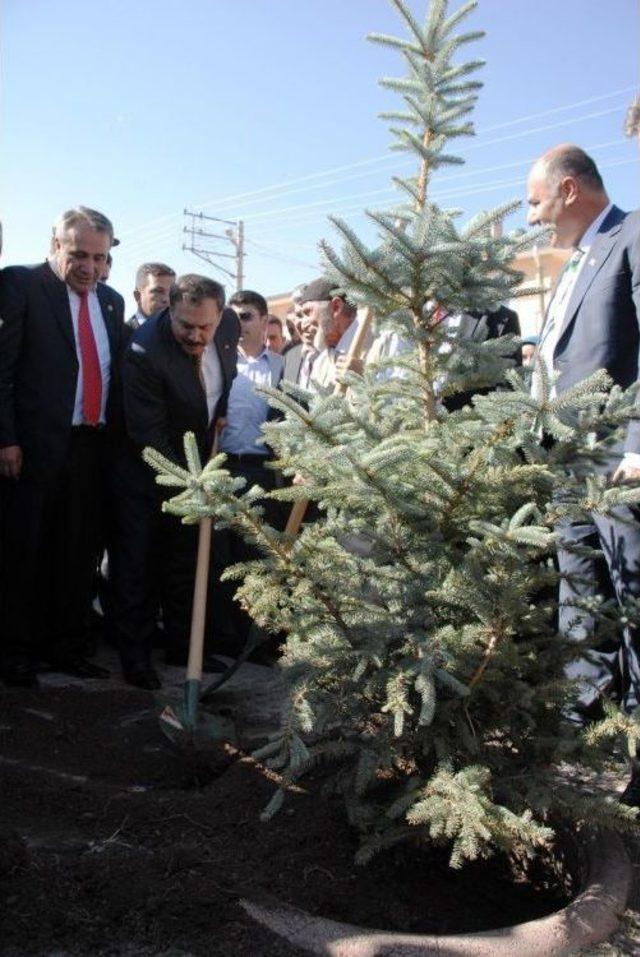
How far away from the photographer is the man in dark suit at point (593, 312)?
312 cm

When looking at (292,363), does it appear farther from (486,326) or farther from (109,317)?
(486,326)

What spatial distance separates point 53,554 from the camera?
476 cm

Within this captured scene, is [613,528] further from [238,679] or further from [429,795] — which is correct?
[238,679]

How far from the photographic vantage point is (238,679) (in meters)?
4.78

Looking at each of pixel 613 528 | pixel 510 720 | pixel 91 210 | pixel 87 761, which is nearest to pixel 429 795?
pixel 510 720

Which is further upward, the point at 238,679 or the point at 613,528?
the point at 613,528

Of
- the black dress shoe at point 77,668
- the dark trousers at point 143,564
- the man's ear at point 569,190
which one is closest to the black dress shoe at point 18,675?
the black dress shoe at point 77,668

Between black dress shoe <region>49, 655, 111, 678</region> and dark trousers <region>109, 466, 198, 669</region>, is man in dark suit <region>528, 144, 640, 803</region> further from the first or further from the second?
black dress shoe <region>49, 655, 111, 678</region>

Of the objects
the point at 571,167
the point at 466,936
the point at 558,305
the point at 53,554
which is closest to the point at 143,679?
the point at 53,554

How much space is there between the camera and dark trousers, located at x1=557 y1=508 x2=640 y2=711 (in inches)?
105

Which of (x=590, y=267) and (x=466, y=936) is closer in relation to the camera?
(x=466, y=936)

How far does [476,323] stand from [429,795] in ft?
7.30

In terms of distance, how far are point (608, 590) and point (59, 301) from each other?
2.85 m

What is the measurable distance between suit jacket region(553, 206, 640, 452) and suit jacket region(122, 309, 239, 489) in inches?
73.9
